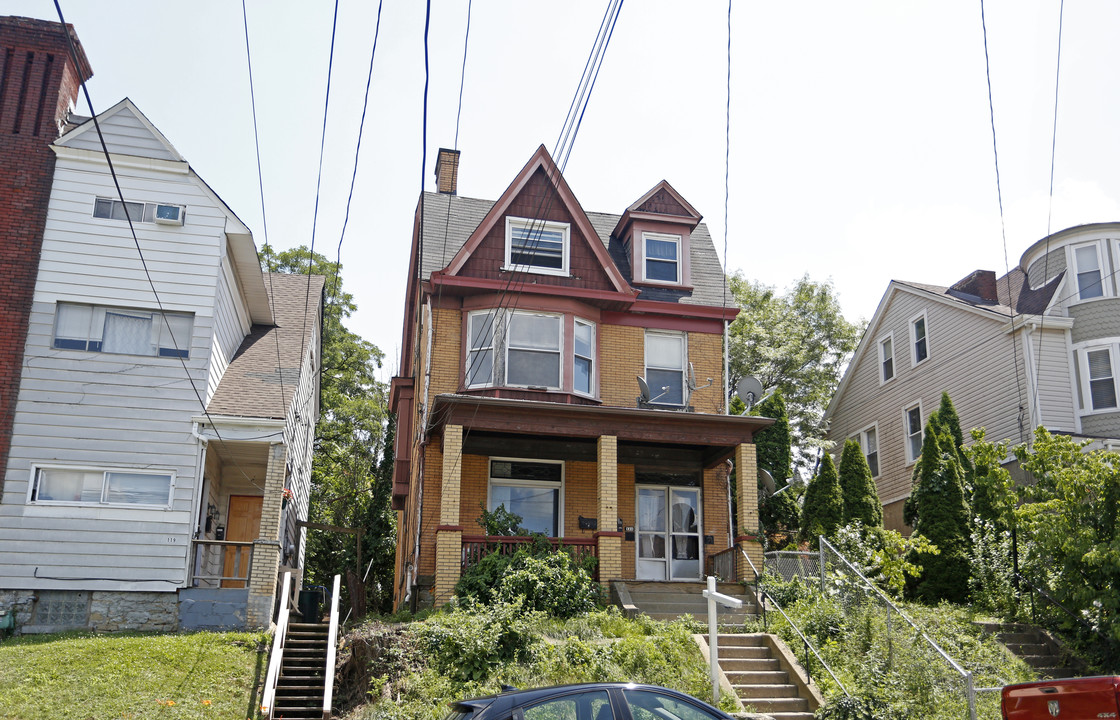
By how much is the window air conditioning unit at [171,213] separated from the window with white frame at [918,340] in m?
20.3

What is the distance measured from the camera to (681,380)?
74.6ft

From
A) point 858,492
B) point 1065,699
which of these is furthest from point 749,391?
point 1065,699

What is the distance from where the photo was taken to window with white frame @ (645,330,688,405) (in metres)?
22.5

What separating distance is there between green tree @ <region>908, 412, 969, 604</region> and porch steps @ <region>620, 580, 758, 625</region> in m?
3.83

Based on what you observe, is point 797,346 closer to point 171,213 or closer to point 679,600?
point 679,600

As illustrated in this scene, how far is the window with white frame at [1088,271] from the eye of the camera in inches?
985

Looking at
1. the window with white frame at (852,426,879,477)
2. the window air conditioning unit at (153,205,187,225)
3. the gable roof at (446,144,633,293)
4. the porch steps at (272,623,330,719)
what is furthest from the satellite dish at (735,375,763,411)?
the window air conditioning unit at (153,205,187,225)

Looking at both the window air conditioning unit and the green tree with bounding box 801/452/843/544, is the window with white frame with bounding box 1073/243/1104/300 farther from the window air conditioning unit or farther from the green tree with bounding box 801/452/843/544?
the window air conditioning unit

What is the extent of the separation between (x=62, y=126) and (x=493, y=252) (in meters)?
9.16

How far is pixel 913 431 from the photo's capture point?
28766 millimetres

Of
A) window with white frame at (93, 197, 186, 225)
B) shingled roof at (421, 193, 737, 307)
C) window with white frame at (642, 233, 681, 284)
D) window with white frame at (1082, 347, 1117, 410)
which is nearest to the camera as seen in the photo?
window with white frame at (93, 197, 186, 225)

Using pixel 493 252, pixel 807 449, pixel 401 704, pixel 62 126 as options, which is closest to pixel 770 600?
pixel 401 704

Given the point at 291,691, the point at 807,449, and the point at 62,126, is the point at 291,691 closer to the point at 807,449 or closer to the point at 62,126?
the point at 62,126

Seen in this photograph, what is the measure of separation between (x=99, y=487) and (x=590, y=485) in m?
9.52
